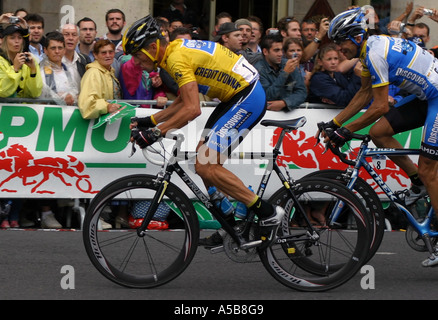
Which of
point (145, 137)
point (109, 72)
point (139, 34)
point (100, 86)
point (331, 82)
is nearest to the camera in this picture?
point (145, 137)

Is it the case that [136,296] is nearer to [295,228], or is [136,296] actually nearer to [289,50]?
[295,228]

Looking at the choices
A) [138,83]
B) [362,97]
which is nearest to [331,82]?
[138,83]

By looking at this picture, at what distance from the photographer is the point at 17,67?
381 inches

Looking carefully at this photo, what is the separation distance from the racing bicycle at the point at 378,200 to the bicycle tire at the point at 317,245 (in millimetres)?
304

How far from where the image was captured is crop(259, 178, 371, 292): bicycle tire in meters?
6.79

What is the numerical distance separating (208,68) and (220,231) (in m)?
1.22

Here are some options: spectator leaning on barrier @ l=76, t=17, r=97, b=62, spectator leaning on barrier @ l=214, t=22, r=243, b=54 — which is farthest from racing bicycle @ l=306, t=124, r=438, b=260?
spectator leaning on barrier @ l=76, t=17, r=97, b=62

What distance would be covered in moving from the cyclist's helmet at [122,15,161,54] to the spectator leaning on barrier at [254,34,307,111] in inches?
148

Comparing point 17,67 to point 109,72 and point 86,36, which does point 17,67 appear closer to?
point 109,72

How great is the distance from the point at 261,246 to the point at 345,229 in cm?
73

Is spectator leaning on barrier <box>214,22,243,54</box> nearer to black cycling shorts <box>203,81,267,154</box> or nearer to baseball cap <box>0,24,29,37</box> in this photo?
baseball cap <box>0,24,29,37</box>

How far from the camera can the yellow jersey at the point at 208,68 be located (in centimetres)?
662

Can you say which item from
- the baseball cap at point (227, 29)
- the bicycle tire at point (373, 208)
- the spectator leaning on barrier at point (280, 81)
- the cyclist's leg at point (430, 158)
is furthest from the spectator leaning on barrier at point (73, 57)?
the cyclist's leg at point (430, 158)
